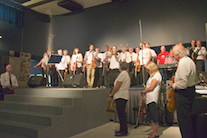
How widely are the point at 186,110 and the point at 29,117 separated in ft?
9.91

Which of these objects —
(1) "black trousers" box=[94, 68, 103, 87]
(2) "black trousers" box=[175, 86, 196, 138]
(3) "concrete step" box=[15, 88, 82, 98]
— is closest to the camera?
(2) "black trousers" box=[175, 86, 196, 138]

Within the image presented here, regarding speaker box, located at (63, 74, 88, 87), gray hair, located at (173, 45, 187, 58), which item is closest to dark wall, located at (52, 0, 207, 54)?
speaker box, located at (63, 74, 88, 87)

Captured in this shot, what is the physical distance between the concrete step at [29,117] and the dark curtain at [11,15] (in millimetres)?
6180

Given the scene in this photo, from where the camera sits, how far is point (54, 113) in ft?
11.9

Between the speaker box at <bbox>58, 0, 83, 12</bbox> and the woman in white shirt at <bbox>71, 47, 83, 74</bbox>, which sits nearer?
the woman in white shirt at <bbox>71, 47, 83, 74</bbox>

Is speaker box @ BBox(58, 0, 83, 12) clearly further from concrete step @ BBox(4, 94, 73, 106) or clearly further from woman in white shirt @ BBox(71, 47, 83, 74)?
concrete step @ BBox(4, 94, 73, 106)

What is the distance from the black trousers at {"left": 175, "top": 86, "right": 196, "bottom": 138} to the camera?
2.11 meters

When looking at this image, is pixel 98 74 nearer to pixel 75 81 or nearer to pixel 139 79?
pixel 75 81

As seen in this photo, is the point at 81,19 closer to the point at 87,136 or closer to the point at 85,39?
the point at 85,39

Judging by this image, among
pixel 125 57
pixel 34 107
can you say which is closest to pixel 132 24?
pixel 125 57

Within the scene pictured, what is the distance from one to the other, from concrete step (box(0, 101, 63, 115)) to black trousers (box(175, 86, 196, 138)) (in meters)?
2.31

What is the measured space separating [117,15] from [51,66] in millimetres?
4054

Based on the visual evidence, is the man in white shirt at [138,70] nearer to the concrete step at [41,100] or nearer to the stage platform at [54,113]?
the stage platform at [54,113]

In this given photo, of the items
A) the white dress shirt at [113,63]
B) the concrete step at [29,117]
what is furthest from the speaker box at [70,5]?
the concrete step at [29,117]
